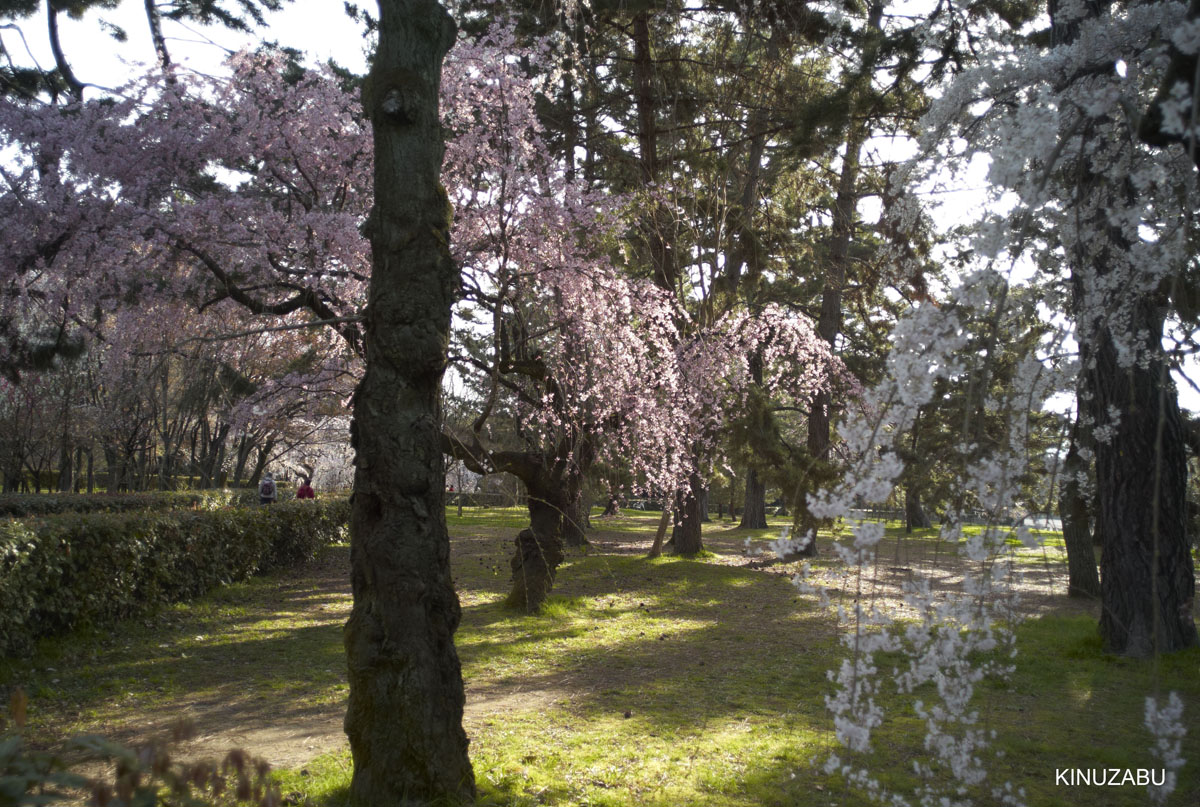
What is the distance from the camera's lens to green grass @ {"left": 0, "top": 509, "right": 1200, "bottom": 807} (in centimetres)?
394

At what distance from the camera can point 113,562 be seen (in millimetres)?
7535

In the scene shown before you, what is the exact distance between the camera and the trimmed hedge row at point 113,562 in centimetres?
610

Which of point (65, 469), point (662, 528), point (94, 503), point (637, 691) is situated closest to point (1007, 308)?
point (637, 691)

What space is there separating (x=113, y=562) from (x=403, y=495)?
223 inches

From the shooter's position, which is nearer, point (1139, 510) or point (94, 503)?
point (1139, 510)

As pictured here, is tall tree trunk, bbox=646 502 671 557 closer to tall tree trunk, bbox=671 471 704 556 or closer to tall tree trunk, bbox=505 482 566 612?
tall tree trunk, bbox=671 471 704 556

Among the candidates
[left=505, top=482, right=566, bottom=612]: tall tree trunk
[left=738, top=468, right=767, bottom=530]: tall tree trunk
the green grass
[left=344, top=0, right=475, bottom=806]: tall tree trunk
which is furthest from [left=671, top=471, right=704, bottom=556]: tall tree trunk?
[left=344, top=0, right=475, bottom=806]: tall tree trunk

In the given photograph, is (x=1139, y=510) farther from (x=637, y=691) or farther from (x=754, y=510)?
(x=754, y=510)

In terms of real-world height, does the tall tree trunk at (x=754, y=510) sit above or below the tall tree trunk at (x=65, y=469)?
below

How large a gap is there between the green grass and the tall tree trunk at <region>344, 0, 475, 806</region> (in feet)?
1.49

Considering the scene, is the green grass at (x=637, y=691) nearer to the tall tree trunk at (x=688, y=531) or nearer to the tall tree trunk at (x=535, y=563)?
the tall tree trunk at (x=535, y=563)

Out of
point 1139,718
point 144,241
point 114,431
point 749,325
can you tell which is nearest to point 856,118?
point 1139,718

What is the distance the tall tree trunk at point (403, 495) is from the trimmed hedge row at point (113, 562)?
13.7ft

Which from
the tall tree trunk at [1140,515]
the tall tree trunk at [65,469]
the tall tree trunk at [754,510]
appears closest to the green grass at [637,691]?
the tall tree trunk at [1140,515]
